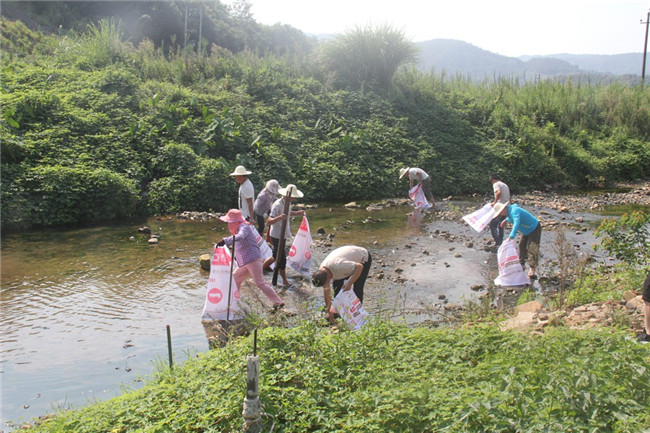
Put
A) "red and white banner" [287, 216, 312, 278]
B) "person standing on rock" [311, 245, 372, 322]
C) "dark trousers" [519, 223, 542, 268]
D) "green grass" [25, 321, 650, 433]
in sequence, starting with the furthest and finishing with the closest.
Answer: "dark trousers" [519, 223, 542, 268] < "red and white banner" [287, 216, 312, 278] < "person standing on rock" [311, 245, 372, 322] < "green grass" [25, 321, 650, 433]

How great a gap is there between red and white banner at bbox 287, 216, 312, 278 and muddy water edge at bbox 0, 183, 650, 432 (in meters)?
0.26

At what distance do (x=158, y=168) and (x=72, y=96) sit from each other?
→ 4082 mm

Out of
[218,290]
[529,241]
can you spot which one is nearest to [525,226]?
[529,241]

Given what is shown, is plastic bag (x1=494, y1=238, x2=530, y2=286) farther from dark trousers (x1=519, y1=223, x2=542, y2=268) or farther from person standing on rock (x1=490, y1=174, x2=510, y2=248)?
person standing on rock (x1=490, y1=174, x2=510, y2=248)

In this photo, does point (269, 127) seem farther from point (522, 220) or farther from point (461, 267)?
point (522, 220)

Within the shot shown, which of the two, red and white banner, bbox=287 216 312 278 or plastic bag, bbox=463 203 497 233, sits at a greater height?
plastic bag, bbox=463 203 497 233

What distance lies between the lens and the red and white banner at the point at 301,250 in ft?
30.6

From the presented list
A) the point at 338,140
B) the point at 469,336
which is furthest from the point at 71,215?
the point at 469,336

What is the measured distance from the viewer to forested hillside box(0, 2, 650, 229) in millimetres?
14523

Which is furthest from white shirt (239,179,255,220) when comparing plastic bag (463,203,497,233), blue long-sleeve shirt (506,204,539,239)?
blue long-sleeve shirt (506,204,539,239)

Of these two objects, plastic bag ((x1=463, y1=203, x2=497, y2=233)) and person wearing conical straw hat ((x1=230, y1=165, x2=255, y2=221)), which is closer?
person wearing conical straw hat ((x1=230, y1=165, x2=255, y2=221))

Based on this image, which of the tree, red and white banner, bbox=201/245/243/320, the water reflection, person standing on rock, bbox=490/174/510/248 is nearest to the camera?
the water reflection

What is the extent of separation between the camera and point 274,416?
14.3ft

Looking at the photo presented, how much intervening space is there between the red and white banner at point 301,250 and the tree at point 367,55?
16.7m
